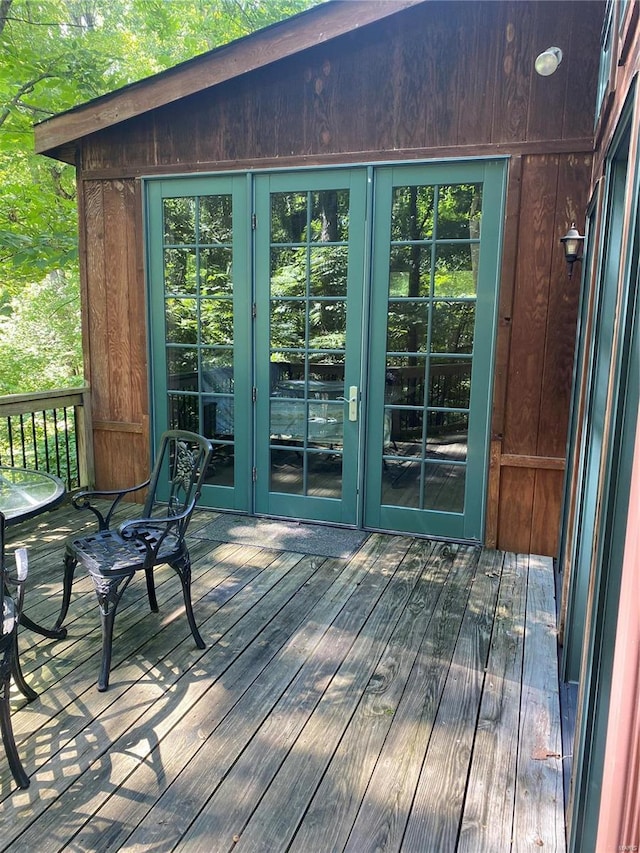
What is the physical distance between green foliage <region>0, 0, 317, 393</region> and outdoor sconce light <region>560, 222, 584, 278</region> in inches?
224

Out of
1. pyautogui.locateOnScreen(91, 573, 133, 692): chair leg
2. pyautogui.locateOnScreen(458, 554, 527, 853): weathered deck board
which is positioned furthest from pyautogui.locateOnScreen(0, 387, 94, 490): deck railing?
pyautogui.locateOnScreen(458, 554, 527, 853): weathered deck board

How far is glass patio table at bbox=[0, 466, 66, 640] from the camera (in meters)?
2.32

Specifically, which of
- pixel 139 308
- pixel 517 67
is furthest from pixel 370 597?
pixel 517 67

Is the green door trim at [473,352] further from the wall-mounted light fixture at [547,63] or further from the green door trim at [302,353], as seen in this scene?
the wall-mounted light fixture at [547,63]

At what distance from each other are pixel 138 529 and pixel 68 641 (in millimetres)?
574

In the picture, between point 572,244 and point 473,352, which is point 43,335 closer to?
point 473,352

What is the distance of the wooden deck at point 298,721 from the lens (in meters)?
1.68

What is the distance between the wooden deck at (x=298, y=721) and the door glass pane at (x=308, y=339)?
1078 millimetres

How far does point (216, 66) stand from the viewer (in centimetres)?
384

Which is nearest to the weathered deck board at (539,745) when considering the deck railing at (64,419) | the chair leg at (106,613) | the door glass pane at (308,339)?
the chair leg at (106,613)

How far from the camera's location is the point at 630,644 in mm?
935

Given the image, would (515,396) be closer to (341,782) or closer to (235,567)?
(235,567)

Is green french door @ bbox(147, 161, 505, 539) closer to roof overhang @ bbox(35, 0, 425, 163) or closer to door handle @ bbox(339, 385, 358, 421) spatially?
door handle @ bbox(339, 385, 358, 421)

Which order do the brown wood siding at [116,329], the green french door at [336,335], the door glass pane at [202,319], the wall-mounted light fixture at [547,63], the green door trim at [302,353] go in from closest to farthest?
1. the wall-mounted light fixture at [547,63]
2. the green french door at [336,335]
3. the green door trim at [302,353]
4. the door glass pane at [202,319]
5. the brown wood siding at [116,329]
